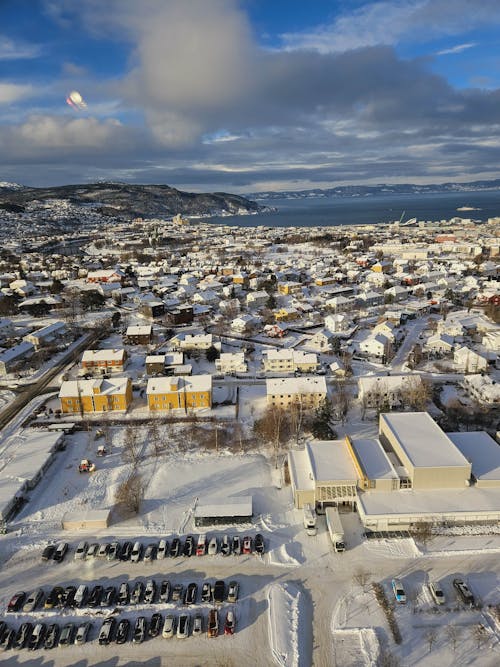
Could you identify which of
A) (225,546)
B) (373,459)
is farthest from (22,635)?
(373,459)

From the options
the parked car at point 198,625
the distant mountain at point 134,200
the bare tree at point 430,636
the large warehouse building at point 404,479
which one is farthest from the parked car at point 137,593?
the distant mountain at point 134,200

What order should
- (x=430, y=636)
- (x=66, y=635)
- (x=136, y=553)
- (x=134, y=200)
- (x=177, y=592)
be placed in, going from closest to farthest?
1. (x=430, y=636)
2. (x=66, y=635)
3. (x=177, y=592)
4. (x=136, y=553)
5. (x=134, y=200)

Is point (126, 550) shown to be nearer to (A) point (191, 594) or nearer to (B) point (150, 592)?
(B) point (150, 592)

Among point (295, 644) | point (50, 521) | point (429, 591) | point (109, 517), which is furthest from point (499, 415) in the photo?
point (50, 521)

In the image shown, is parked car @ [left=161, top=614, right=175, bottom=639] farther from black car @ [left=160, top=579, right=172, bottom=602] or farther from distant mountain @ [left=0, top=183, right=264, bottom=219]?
distant mountain @ [left=0, top=183, right=264, bottom=219]

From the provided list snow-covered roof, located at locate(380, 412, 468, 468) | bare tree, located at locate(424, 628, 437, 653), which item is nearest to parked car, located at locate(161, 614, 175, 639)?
bare tree, located at locate(424, 628, 437, 653)

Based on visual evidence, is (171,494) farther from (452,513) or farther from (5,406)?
(5,406)
